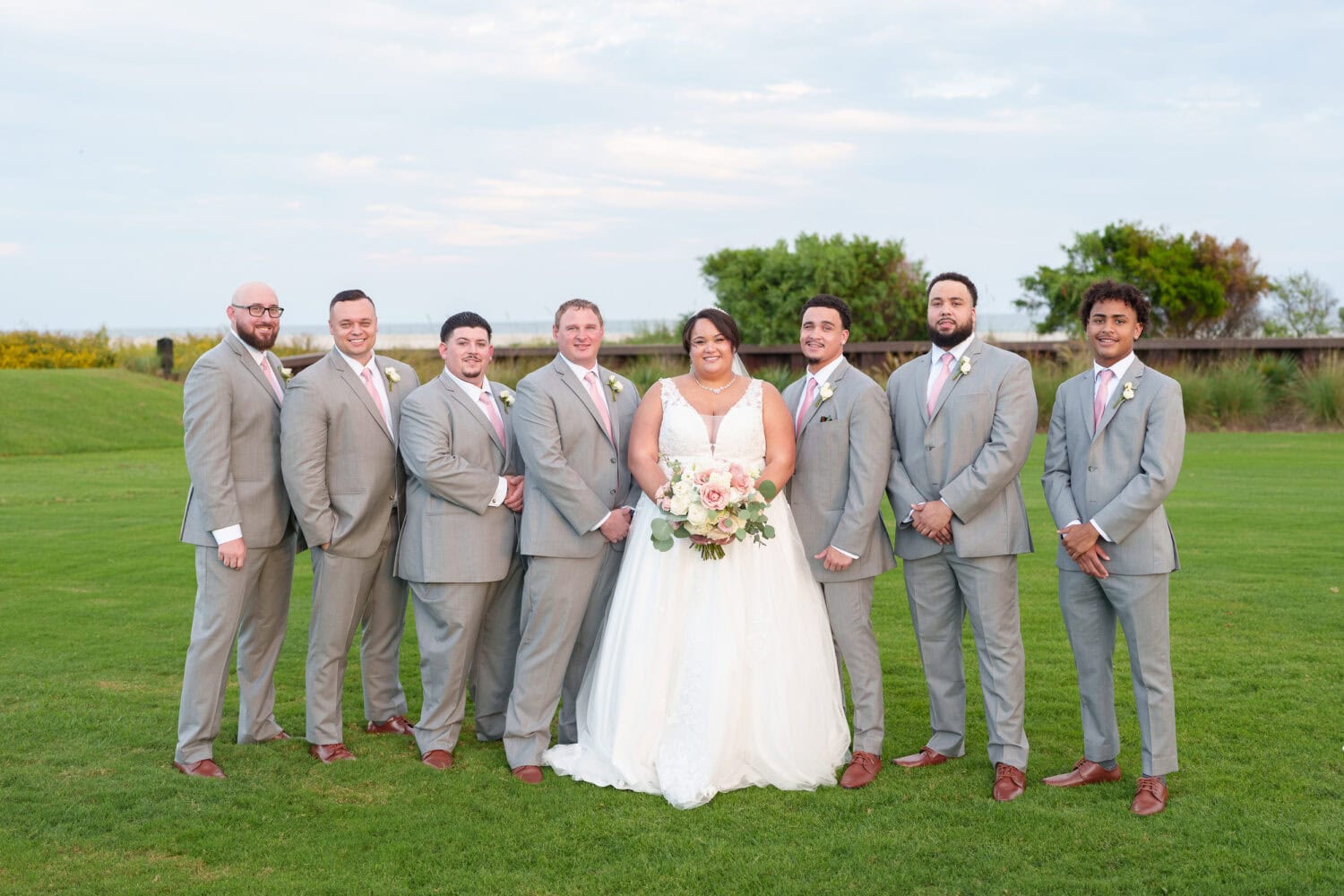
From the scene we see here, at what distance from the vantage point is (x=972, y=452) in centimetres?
572

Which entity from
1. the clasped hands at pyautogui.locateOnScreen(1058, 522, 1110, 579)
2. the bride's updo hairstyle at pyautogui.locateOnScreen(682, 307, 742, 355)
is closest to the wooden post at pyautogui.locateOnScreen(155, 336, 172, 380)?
the bride's updo hairstyle at pyautogui.locateOnScreen(682, 307, 742, 355)

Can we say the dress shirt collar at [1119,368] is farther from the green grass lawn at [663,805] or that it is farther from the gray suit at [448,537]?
the gray suit at [448,537]

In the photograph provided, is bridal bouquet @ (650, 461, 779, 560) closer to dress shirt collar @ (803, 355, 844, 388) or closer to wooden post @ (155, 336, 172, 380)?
dress shirt collar @ (803, 355, 844, 388)

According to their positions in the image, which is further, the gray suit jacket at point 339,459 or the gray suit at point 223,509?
the gray suit jacket at point 339,459

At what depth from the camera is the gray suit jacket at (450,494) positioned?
19.7 ft

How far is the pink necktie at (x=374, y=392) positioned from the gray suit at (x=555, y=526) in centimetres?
73

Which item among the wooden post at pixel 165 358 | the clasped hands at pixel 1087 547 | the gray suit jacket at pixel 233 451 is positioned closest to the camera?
the clasped hands at pixel 1087 547

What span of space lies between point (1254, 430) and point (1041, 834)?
66.9 ft

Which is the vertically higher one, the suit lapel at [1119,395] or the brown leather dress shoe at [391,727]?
the suit lapel at [1119,395]

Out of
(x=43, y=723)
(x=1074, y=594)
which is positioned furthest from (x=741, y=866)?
(x=43, y=723)

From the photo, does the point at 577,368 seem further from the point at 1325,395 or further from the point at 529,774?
the point at 1325,395

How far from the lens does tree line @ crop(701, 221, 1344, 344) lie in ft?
127

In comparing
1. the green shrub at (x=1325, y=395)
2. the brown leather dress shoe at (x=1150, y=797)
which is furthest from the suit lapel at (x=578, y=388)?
the green shrub at (x=1325, y=395)

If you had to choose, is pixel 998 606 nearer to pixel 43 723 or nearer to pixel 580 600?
pixel 580 600
